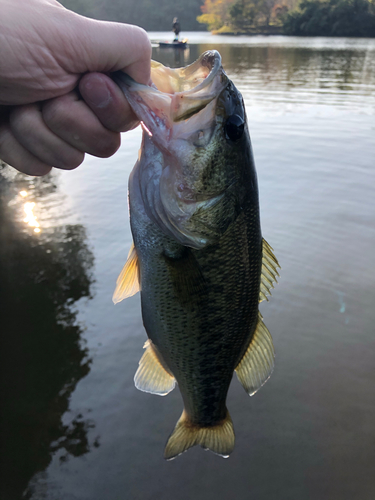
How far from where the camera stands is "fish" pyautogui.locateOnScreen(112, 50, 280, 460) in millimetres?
1610

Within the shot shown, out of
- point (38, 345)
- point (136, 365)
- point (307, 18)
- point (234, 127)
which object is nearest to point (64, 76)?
point (234, 127)

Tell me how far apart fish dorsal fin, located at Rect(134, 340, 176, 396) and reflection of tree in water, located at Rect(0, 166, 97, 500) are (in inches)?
63.7

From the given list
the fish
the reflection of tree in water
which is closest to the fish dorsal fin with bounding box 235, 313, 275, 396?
the fish

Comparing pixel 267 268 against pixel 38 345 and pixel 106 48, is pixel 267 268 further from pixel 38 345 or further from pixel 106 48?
pixel 38 345

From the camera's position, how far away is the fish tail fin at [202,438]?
222 cm

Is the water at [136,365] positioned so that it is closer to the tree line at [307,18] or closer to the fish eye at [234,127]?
the fish eye at [234,127]

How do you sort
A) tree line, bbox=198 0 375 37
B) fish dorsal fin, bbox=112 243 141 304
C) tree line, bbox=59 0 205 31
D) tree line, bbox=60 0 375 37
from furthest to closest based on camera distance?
tree line, bbox=59 0 205 31 < tree line, bbox=60 0 375 37 < tree line, bbox=198 0 375 37 < fish dorsal fin, bbox=112 243 141 304

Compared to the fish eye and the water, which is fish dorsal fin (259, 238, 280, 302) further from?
the water

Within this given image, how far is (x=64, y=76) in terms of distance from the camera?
5.22 feet

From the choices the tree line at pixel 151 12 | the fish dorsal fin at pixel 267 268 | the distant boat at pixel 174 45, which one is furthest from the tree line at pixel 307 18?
the fish dorsal fin at pixel 267 268

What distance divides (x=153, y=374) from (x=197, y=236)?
88 cm

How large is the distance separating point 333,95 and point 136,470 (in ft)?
53.8

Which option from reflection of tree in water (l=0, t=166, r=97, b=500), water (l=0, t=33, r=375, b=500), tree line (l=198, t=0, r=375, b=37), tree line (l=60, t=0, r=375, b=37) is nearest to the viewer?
water (l=0, t=33, r=375, b=500)

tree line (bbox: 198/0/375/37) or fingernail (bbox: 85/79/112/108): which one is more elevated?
fingernail (bbox: 85/79/112/108)
